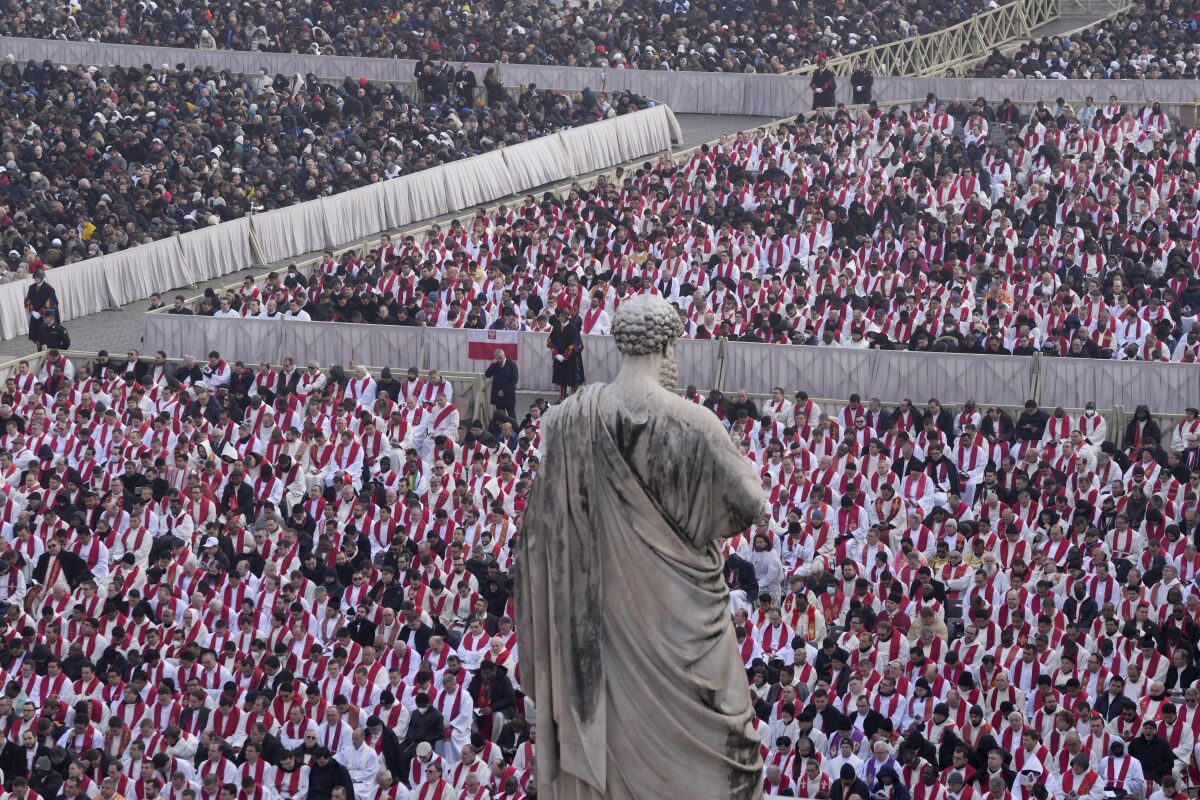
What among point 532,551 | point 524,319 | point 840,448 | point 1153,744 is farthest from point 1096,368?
point 532,551

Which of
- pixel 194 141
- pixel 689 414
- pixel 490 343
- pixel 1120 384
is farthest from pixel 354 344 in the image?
pixel 689 414

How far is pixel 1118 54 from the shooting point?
133 ft

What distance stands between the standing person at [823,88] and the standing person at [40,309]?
15.4 metres

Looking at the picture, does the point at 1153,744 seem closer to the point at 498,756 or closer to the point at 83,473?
the point at 498,756

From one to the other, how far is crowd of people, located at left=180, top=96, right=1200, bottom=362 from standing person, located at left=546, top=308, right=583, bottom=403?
1.63 ft

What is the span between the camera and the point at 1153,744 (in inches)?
688

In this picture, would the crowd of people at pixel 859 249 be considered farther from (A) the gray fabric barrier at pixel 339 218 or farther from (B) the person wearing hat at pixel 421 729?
(B) the person wearing hat at pixel 421 729

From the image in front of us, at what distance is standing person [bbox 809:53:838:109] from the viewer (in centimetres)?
3947

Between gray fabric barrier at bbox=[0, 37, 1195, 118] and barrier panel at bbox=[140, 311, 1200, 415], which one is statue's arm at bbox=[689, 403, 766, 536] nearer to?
barrier panel at bbox=[140, 311, 1200, 415]

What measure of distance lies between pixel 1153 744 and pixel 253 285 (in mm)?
15168

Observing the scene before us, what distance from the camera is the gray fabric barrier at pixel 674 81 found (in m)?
38.5

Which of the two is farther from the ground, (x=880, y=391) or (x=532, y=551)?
(x=532, y=551)

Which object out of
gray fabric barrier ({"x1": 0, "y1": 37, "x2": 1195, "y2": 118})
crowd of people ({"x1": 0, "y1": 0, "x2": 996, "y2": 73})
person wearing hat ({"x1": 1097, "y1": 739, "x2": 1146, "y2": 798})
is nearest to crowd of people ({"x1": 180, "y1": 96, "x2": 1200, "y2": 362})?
gray fabric barrier ({"x1": 0, "y1": 37, "x2": 1195, "y2": 118})

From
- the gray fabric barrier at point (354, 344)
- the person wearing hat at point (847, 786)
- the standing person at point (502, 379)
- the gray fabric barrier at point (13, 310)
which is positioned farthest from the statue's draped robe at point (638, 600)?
the gray fabric barrier at point (13, 310)
